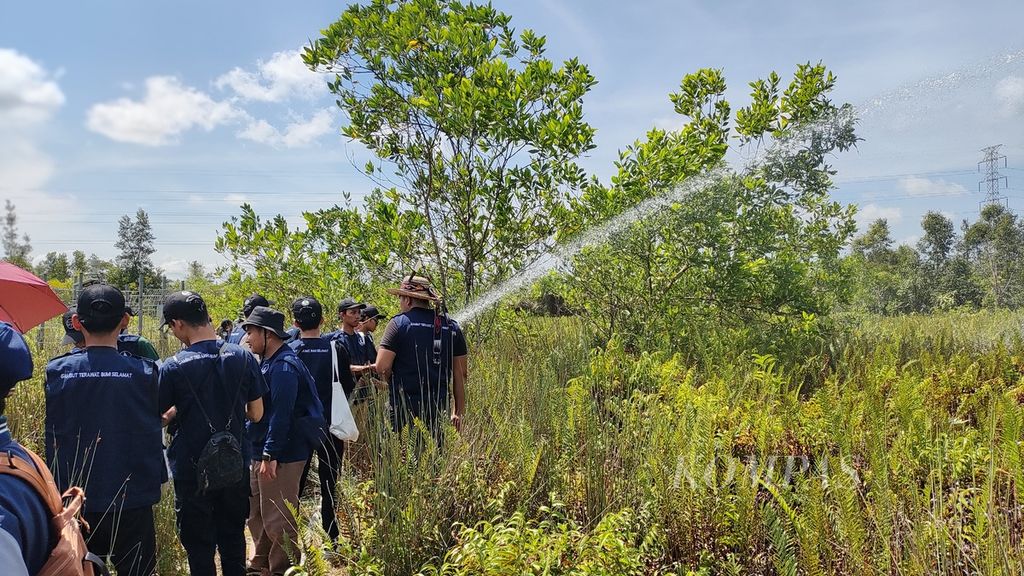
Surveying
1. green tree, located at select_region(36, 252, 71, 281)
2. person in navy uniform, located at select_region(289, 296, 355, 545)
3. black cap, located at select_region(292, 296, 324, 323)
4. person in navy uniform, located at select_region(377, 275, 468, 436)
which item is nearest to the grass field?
person in navy uniform, located at select_region(377, 275, 468, 436)

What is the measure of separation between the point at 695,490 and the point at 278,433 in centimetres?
242

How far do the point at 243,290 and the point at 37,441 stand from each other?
3373 millimetres

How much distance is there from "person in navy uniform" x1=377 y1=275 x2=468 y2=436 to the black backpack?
4.03 ft

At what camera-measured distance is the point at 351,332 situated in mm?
5246

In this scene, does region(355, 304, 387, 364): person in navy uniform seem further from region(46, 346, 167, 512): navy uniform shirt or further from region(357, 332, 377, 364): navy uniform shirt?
region(46, 346, 167, 512): navy uniform shirt

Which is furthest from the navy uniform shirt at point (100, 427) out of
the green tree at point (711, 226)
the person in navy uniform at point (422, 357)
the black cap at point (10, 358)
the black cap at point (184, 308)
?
the green tree at point (711, 226)

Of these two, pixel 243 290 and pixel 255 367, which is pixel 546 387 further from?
pixel 243 290

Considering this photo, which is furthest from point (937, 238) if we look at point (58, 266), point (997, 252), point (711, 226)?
point (58, 266)

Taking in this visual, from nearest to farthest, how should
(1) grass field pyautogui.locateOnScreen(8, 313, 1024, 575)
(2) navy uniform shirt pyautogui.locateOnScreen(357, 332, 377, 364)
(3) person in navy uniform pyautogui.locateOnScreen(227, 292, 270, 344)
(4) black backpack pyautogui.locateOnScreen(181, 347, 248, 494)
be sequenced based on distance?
(1) grass field pyautogui.locateOnScreen(8, 313, 1024, 575) → (4) black backpack pyautogui.locateOnScreen(181, 347, 248, 494) → (3) person in navy uniform pyautogui.locateOnScreen(227, 292, 270, 344) → (2) navy uniform shirt pyautogui.locateOnScreen(357, 332, 377, 364)

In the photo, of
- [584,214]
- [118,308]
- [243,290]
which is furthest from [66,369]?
[243,290]

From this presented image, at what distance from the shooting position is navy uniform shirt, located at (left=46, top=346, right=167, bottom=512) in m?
2.83

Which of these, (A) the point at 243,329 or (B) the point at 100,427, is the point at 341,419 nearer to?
(A) the point at 243,329

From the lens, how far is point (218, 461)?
A: 3.04m

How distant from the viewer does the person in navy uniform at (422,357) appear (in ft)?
13.9
